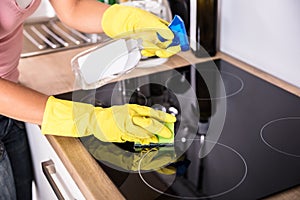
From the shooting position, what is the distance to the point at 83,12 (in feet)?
3.97

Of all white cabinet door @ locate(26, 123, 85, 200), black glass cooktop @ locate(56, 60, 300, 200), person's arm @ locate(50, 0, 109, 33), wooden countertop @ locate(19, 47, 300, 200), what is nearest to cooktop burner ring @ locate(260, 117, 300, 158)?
black glass cooktop @ locate(56, 60, 300, 200)

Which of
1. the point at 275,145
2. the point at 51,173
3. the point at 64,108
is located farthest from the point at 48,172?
the point at 275,145

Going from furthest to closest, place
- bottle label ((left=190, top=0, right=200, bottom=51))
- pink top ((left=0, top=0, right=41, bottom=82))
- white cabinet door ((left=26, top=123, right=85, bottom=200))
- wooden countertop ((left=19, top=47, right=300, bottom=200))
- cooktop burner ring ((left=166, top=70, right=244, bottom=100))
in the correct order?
bottle label ((left=190, top=0, right=200, bottom=51)) → cooktop burner ring ((left=166, top=70, right=244, bottom=100)) → pink top ((left=0, top=0, right=41, bottom=82)) → white cabinet door ((left=26, top=123, right=85, bottom=200)) → wooden countertop ((left=19, top=47, right=300, bottom=200))

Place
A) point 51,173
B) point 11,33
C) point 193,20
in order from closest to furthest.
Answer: point 51,173 < point 11,33 < point 193,20

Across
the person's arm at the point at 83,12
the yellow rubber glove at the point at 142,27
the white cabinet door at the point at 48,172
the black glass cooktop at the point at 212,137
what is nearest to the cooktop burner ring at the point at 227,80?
the black glass cooktop at the point at 212,137

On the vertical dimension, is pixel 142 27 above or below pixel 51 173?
above

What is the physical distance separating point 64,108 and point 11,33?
32 cm

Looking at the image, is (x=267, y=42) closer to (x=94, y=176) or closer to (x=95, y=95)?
(x=95, y=95)

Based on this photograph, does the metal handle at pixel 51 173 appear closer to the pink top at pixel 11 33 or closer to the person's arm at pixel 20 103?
the person's arm at pixel 20 103

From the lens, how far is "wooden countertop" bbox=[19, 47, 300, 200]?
0.81 m

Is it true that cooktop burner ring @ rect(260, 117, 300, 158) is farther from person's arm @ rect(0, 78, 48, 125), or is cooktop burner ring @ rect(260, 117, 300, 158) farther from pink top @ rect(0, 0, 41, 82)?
pink top @ rect(0, 0, 41, 82)

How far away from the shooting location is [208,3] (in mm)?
1282

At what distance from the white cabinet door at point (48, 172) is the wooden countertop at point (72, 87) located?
0.11ft

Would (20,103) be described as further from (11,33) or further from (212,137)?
(212,137)
